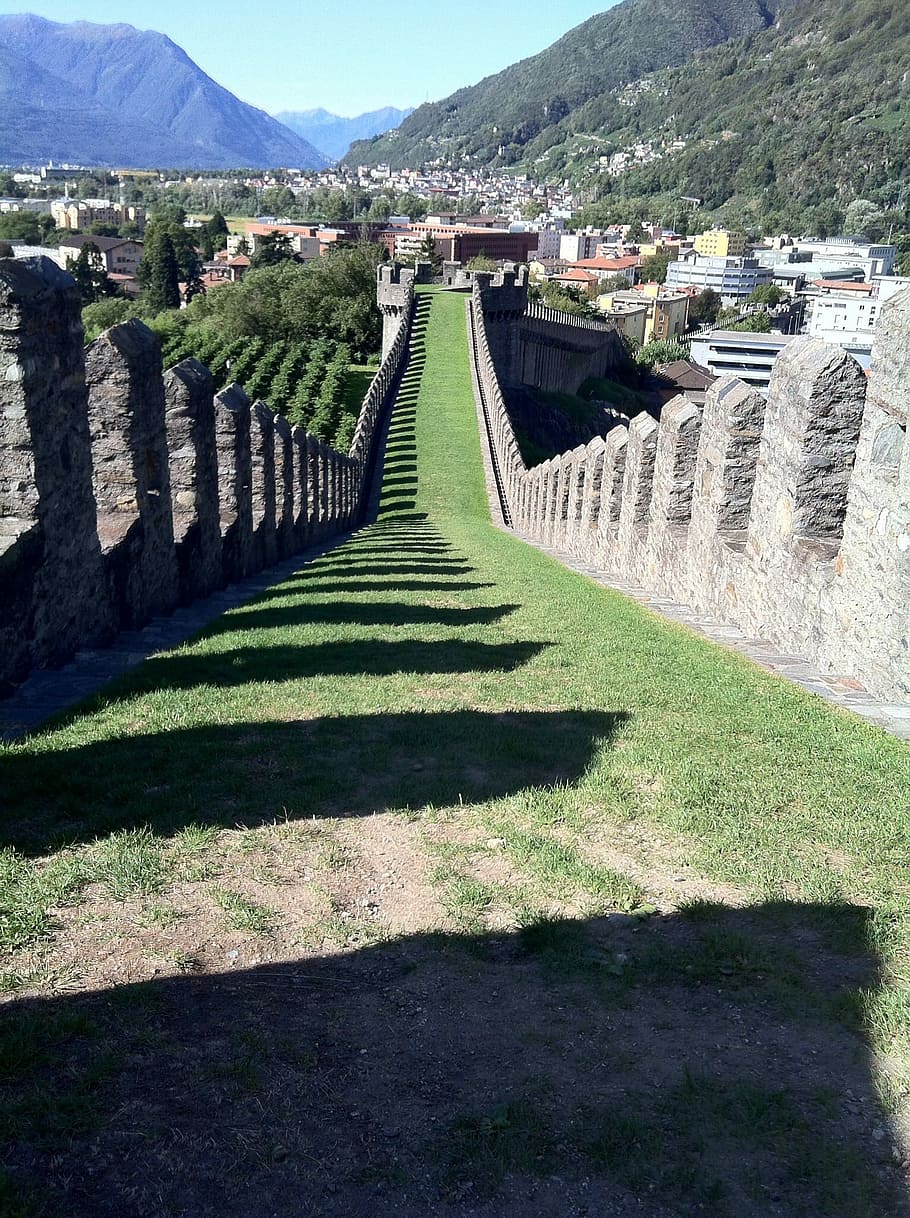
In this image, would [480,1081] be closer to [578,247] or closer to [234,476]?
[234,476]

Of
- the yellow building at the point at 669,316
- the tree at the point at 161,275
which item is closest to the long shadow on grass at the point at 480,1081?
the tree at the point at 161,275

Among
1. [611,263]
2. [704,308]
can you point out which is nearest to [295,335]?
[704,308]

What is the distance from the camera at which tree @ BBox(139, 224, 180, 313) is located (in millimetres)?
97250

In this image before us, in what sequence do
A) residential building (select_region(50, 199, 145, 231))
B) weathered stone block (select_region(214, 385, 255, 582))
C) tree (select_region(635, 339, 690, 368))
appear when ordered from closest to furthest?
weathered stone block (select_region(214, 385, 255, 582)) < tree (select_region(635, 339, 690, 368)) < residential building (select_region(50, 199, 145, 231))

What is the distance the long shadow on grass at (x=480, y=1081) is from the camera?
2.70 metres

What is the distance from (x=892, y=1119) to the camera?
113 inches

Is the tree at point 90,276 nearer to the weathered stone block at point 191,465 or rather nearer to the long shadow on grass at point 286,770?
the weathered stone block at point 191,465

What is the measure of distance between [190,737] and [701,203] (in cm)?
21262

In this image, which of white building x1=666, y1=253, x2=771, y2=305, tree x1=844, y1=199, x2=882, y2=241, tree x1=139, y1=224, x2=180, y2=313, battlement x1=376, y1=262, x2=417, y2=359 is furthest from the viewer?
tree x1=844, y1=199, x2=882, y2=241

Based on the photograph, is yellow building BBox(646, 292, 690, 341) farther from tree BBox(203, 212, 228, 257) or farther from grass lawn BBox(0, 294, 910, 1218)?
grass lawn BBox(0, 294, 910, 1218)

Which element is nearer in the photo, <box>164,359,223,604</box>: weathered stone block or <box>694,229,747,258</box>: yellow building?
<box>164,359,223,604</box>: weathered stone block

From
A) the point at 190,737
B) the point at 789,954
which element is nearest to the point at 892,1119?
the point at 789,954

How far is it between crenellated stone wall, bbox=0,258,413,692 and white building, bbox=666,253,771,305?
127 metres

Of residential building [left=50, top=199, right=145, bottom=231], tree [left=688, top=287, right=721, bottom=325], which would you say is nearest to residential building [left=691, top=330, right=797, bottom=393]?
tree [left=688, top=287, right=721, bottom=325]
